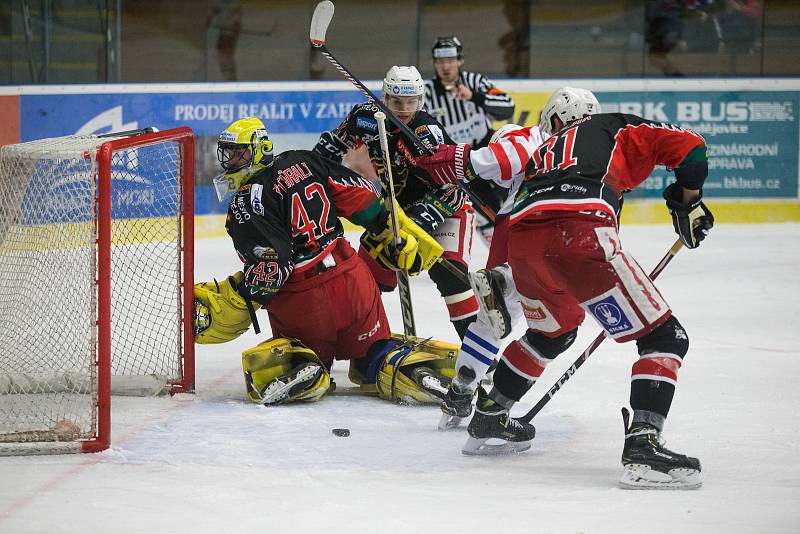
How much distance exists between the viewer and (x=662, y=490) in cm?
297

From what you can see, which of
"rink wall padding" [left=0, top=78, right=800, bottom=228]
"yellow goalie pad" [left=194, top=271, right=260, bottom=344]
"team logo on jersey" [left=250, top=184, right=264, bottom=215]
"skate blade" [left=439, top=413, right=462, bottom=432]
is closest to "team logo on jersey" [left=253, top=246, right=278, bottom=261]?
"team logo on jersey" [left=250, top=184, right=264, bottom=215]

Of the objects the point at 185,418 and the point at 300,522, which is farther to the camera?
the point at 185,418

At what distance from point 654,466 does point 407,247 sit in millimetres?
1380

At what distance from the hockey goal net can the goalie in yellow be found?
225 millimetres

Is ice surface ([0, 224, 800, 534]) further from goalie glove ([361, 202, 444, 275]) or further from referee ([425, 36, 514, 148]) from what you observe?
referee ([425, 36, 514, 148])

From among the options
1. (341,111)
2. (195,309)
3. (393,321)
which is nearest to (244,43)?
(341,111)

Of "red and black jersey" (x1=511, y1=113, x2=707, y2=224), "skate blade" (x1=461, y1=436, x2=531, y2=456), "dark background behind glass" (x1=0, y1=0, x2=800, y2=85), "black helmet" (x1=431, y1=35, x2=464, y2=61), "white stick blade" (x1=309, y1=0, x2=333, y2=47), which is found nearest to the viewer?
"red and black jersey" (x1=511, y1=113, x2=707, y2=224)

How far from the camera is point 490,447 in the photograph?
135 inches

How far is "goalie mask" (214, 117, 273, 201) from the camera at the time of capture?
12.8 ft

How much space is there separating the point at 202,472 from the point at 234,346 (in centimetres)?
187

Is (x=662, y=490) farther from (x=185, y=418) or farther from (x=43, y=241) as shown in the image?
(x=43, y=241)

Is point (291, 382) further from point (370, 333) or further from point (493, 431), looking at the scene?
point (493, 431)

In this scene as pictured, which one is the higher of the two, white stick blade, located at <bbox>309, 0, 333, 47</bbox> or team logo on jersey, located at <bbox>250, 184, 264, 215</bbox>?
white stick blade, located at <bbox>309, 0, 333, 47</bbox>

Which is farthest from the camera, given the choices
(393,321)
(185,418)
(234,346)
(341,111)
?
(341,111)
